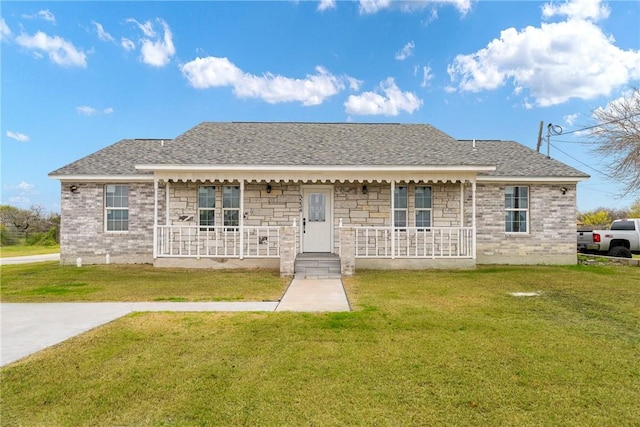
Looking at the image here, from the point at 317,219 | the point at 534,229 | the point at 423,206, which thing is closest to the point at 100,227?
the point at 317,219

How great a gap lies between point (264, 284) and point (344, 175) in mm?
4258

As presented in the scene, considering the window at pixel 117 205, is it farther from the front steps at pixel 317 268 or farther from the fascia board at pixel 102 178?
the front steps at pixel 317 268

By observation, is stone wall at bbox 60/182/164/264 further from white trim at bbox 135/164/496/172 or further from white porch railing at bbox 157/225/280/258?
white trim at bbox 135/164/496/172

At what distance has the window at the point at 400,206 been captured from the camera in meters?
11.4

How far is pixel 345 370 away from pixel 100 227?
1148 cm

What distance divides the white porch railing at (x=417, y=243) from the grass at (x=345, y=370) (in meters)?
4.53

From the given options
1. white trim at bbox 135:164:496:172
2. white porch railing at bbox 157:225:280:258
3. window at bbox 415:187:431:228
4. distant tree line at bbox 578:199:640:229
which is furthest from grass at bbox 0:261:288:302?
distant tree line at bbox 578:199:640:229

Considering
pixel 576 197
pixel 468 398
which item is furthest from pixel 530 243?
pixel 468 398

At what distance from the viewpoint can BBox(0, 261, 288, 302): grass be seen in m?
6.89

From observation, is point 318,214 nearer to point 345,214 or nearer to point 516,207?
point 345,214

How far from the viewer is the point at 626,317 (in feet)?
17.9

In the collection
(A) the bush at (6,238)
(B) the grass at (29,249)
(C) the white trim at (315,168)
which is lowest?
(B) the grass at (29,249)

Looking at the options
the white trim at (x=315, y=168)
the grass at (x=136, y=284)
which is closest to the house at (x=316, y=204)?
the white trim at (x=315, y=168)

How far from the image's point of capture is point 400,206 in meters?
11.4
